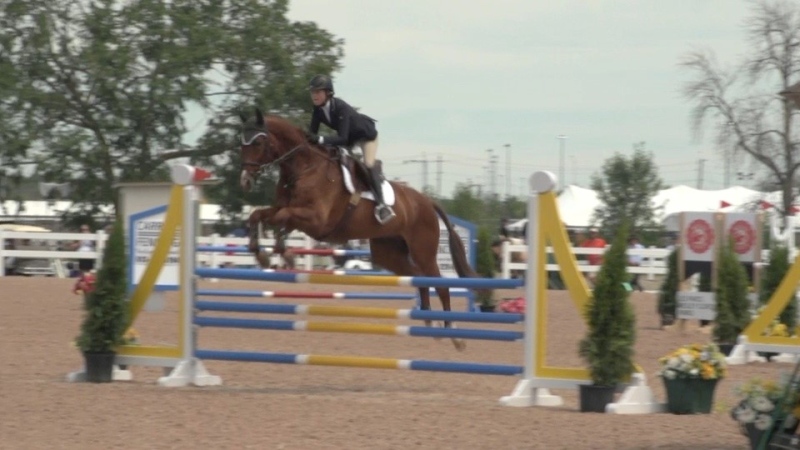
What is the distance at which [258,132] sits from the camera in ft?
30.3

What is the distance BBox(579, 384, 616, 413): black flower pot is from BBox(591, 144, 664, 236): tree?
31.7 m

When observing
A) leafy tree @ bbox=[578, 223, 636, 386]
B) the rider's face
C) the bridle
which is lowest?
leafy tree @ bbox=[578, 223, 636, 386]

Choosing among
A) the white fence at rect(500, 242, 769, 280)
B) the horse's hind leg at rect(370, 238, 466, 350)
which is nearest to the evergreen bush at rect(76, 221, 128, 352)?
the horse's hind leg at rect(370, 238, 466, 350)

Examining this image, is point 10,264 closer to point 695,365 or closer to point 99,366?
point 99,366

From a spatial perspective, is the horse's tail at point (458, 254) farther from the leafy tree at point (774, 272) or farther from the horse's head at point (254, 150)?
the leafy tree at point (774, 272)

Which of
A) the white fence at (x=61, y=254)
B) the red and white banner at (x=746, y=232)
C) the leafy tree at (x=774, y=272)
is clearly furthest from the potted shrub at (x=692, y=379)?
the white fence at (x=61, y=254)

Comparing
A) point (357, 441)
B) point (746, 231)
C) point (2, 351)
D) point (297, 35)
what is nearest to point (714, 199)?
point (297, 35)

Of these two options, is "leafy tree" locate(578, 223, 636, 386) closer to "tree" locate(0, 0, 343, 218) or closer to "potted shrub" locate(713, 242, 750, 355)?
"potted shrub" locate(713, 242, 750, 355)

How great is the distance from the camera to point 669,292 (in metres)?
15.4

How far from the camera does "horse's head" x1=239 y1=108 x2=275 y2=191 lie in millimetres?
9180

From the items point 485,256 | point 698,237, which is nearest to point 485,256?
point 485,256

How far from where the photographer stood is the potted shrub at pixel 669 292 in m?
15.3

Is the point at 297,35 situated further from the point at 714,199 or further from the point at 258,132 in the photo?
the point at 258,132

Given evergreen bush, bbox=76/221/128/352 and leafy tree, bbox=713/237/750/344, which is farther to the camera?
leafy tree, bbox=713/237/750/344
